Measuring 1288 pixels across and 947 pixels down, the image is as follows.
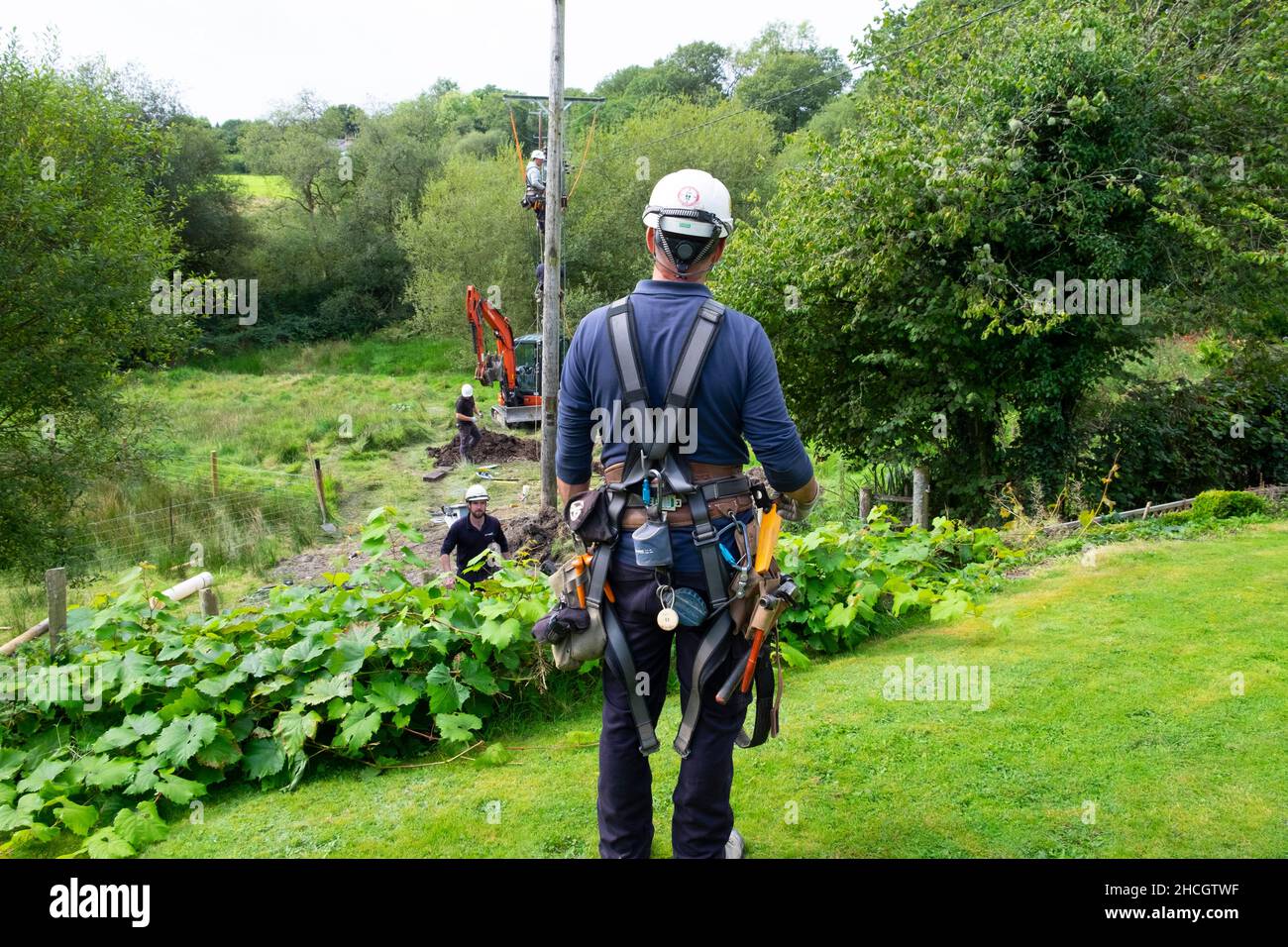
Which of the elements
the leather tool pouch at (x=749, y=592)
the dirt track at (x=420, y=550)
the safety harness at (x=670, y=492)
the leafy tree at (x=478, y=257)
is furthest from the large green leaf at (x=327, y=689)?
the leafy tree at (x=478, y=257)

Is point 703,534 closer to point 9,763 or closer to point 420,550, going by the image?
point 9,763

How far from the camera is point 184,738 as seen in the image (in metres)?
5.23

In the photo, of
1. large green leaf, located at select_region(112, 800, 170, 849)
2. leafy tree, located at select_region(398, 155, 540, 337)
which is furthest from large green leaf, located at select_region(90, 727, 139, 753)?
leafy tree, located at select_region(398, 155, 540, 337)

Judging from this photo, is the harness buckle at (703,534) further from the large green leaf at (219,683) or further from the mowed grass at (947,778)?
the large green leaf at (219,683)

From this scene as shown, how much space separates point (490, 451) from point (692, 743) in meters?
22.7

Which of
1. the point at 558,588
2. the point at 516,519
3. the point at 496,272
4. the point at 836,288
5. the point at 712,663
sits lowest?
the point at 516,519

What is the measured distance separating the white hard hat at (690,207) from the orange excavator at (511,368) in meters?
23.1

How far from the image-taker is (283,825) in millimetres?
4855

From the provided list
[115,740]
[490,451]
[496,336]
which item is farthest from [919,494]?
[496,336]

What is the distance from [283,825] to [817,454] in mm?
12823

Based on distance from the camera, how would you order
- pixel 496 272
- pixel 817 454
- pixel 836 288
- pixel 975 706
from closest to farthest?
1. pixel 975 706
2. pixel 836 288
3. pixel 817 454
4. pixel 496 272
